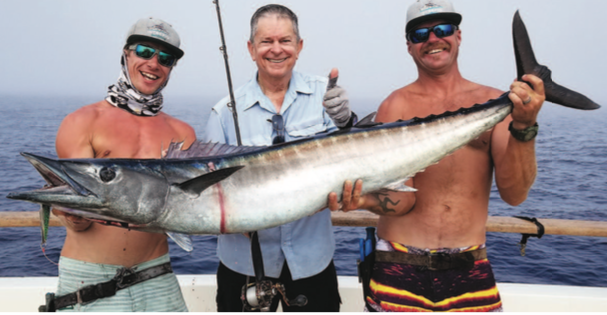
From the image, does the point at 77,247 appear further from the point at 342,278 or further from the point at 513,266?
the point at 513,266

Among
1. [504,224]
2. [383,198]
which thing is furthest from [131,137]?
[504,224]

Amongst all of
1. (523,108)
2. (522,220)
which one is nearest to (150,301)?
(523,108)

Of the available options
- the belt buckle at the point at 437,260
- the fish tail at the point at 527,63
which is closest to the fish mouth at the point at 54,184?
the belt buckle at the point at 437,260

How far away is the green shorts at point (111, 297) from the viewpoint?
9.69ft

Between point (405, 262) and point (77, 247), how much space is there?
227 cm

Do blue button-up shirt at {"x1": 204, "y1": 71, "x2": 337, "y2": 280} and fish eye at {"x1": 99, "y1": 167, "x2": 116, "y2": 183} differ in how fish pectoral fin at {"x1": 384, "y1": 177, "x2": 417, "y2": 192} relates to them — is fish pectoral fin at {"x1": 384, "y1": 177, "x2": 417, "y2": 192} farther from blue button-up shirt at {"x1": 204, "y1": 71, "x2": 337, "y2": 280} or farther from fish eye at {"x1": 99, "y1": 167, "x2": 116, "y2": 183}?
fish eye at {"x1": 99, "y1": 167, "x2": 116, "y2": 183}

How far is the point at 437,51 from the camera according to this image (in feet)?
9.86

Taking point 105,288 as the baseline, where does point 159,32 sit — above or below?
above

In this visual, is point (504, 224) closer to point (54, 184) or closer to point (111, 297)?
point (111, 297)

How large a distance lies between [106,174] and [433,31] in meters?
2.24

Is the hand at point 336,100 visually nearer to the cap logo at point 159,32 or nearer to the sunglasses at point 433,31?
the sunglasses at point 433,31

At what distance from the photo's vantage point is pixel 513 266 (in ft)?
29.5

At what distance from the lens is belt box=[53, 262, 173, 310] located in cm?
291

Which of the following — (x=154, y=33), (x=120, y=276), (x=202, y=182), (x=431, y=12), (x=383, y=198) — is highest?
(x=154, y=33)
